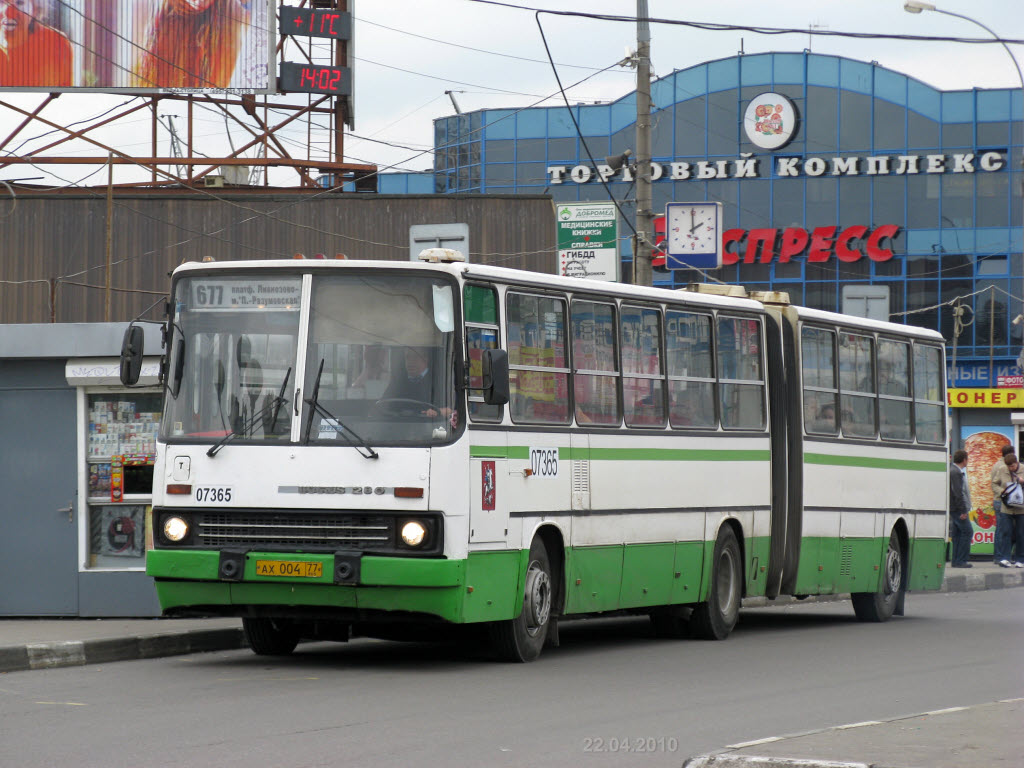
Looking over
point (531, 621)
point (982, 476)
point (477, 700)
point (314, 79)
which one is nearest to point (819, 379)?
point (531, 621)

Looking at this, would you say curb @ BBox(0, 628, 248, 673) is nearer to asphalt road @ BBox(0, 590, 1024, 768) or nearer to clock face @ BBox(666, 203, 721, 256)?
asphalt road @ BBox(0, 590, 1024, 768)

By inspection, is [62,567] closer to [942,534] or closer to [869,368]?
[869,368]

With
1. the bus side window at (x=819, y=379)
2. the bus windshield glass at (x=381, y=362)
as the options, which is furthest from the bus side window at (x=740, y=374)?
the bus windshield glass at (x=381, y=362)

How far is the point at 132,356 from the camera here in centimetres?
1184

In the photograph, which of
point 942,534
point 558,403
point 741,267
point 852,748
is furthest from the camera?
point 741,267

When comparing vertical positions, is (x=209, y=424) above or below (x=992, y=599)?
above

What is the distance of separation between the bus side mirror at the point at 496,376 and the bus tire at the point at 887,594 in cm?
801

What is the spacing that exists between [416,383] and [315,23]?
2153cm

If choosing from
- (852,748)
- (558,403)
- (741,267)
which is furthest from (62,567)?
(741,267)

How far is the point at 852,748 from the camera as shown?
7.57 metres

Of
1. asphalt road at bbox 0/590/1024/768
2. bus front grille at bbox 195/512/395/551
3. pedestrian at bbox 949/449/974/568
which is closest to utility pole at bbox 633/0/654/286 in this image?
pedestrian at bbox 949/449/974/568

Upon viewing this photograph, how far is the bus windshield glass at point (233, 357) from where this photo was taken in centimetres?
1164

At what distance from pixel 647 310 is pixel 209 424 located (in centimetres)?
411

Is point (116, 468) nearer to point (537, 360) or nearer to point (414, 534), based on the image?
point (537, 360)
